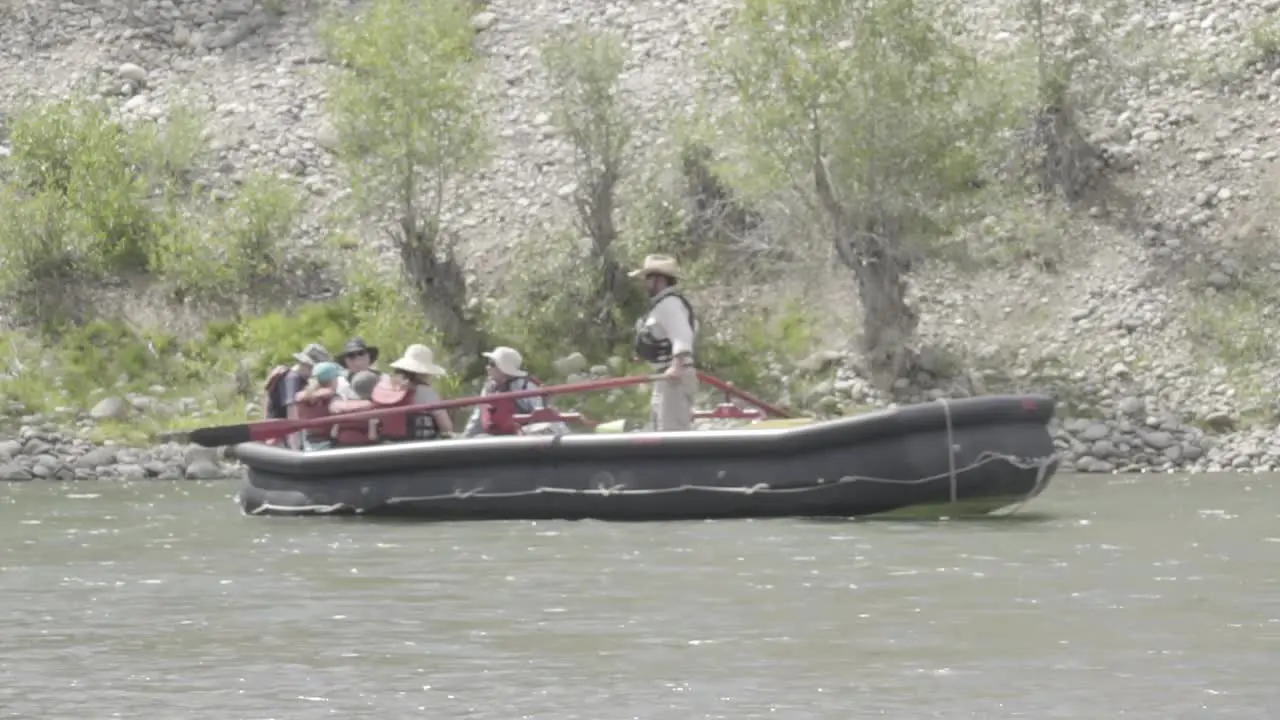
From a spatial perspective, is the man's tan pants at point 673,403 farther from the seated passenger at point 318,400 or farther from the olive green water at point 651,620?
the seated passenger at point 318,400

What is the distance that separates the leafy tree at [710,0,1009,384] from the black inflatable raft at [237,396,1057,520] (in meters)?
8.98

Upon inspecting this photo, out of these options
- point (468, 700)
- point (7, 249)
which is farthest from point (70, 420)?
point (468, 700)

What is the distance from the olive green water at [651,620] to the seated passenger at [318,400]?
60.9 inches

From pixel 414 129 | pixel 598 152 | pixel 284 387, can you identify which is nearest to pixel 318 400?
pixel 284 387

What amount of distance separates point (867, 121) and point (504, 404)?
8513mm

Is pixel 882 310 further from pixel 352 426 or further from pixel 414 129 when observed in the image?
pixel 352 426

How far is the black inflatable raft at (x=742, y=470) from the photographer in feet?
57.7

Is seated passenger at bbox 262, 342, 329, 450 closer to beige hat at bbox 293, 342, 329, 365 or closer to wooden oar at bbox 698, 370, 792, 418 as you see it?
beige hat at bbox 293, 342, 329, 365

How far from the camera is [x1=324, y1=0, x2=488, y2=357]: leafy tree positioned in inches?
1139

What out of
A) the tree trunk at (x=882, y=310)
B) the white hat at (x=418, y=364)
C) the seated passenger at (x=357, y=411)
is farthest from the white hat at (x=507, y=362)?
the tree trunk at (x=882, y=310)

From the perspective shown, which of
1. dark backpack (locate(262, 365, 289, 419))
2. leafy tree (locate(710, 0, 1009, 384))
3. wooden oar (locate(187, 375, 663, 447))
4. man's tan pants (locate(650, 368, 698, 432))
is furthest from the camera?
leafy tree (locate(710, 0, 1009, 384))

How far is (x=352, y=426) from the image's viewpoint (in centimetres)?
2009

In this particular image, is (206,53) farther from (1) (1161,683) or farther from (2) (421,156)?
(1) (1161,683)

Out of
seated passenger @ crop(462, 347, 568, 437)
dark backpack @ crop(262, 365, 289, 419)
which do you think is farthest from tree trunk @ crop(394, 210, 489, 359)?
seated passenger @ crop(462, 347, 568, 437)
